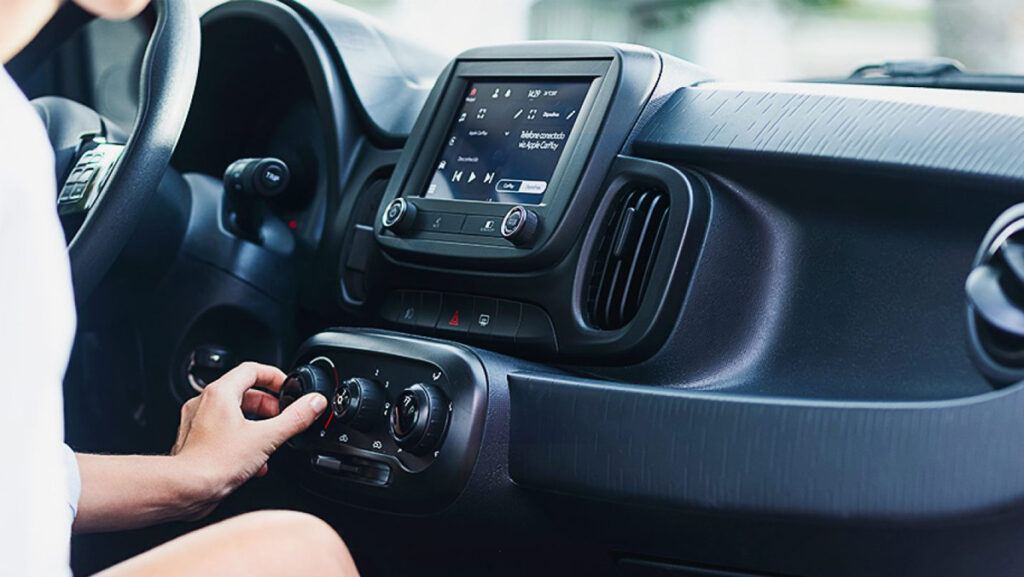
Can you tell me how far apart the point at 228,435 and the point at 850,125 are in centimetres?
65

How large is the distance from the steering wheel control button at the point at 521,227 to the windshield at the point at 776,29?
259mm

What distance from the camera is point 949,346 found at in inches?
42.4

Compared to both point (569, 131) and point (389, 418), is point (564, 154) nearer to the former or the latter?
point (569, 131)

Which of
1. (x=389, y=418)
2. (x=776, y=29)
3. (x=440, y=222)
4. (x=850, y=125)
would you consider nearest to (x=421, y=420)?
(x=389, y=418)

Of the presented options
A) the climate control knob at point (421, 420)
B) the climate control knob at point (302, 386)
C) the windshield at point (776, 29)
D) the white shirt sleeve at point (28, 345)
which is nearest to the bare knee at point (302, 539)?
the white shirt sleeve at point (28, 345)

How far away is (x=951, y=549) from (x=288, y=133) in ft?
3.78

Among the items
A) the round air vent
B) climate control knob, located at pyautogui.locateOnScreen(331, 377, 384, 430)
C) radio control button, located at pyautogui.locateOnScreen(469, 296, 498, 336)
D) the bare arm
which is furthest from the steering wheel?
the round air vent

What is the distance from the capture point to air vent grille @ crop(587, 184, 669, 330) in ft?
3.98

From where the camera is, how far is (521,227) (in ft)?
4.08

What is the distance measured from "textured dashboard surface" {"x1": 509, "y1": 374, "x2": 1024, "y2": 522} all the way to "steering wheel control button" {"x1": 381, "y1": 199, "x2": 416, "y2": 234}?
275mm

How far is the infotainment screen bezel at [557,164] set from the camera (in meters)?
1.25

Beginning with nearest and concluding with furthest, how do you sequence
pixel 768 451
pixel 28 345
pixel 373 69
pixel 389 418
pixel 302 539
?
pixel 28 345 < pixel 302 539 < pixel 768 451 < pixel 389 418 < pixel 373 69

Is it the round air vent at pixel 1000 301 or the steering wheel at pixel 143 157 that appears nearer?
the round air vent at pixel 1000 301

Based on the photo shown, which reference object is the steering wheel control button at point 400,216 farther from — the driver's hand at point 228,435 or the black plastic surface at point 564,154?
the driver's hand at point 228,435
